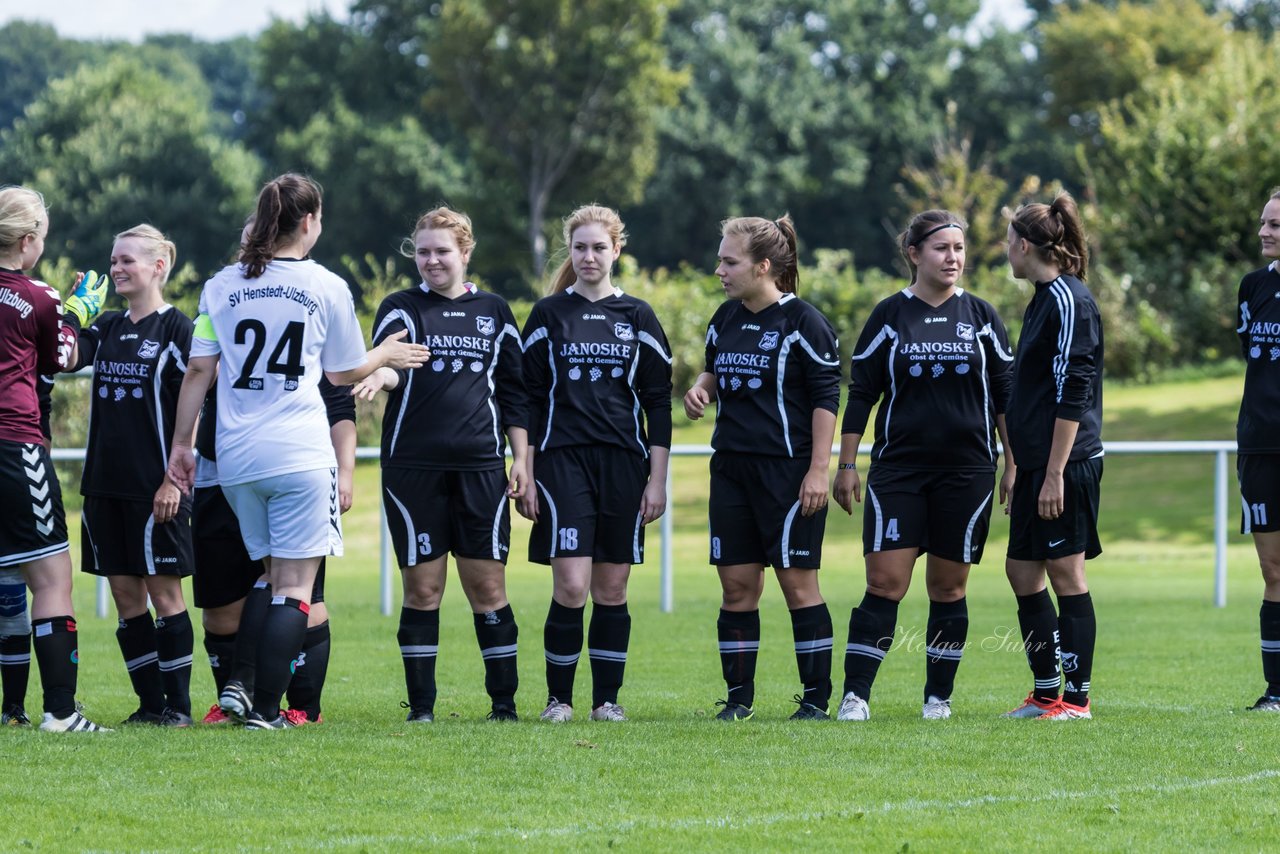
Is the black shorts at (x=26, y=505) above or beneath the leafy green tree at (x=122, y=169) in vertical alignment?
beneath

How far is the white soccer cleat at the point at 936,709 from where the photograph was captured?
21.8 ft

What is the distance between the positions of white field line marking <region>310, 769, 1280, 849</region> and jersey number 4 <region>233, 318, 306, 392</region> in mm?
2037

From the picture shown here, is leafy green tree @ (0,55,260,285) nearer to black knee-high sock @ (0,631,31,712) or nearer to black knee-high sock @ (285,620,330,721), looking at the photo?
black knee-high sock @ (0,631,31,712)

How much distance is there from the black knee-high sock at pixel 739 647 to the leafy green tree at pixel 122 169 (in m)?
46.8

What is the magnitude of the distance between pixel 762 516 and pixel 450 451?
1.32 metres

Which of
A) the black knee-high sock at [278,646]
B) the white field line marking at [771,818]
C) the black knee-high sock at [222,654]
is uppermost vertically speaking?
the black knee-high sock at [278,646]

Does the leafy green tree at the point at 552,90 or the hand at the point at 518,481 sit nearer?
the hand at the point at 518,481

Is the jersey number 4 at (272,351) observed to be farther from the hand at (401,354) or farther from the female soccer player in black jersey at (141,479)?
the female soccer player in black jersey at (141,479)

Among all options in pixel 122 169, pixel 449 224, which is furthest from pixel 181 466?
pixel 122 169

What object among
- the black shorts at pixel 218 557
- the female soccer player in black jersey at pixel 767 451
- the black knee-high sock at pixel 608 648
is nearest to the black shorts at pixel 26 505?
the black shorts at pixel 218 557

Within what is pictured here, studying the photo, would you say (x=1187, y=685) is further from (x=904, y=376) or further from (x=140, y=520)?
(x=140, y=520)

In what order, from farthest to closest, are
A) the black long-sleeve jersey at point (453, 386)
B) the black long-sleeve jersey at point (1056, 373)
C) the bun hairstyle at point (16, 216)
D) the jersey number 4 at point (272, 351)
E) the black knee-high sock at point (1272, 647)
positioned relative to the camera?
the black knee-high sock at point (1272, 647) < the black long-sleeve jersey at point (453, 386) < the black long-sleeve jersey at point (1056, 373) < the bun hairstyle at point (16, 216) < the jersey number 4 at point (272, 351)

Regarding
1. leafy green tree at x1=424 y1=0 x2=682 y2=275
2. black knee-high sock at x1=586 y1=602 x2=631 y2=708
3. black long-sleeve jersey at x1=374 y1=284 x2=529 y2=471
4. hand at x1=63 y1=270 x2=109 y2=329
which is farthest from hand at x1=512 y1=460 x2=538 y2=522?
leafy green tree at x1=424 y1=0 x2=682 y2=275

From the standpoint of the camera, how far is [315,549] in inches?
234
